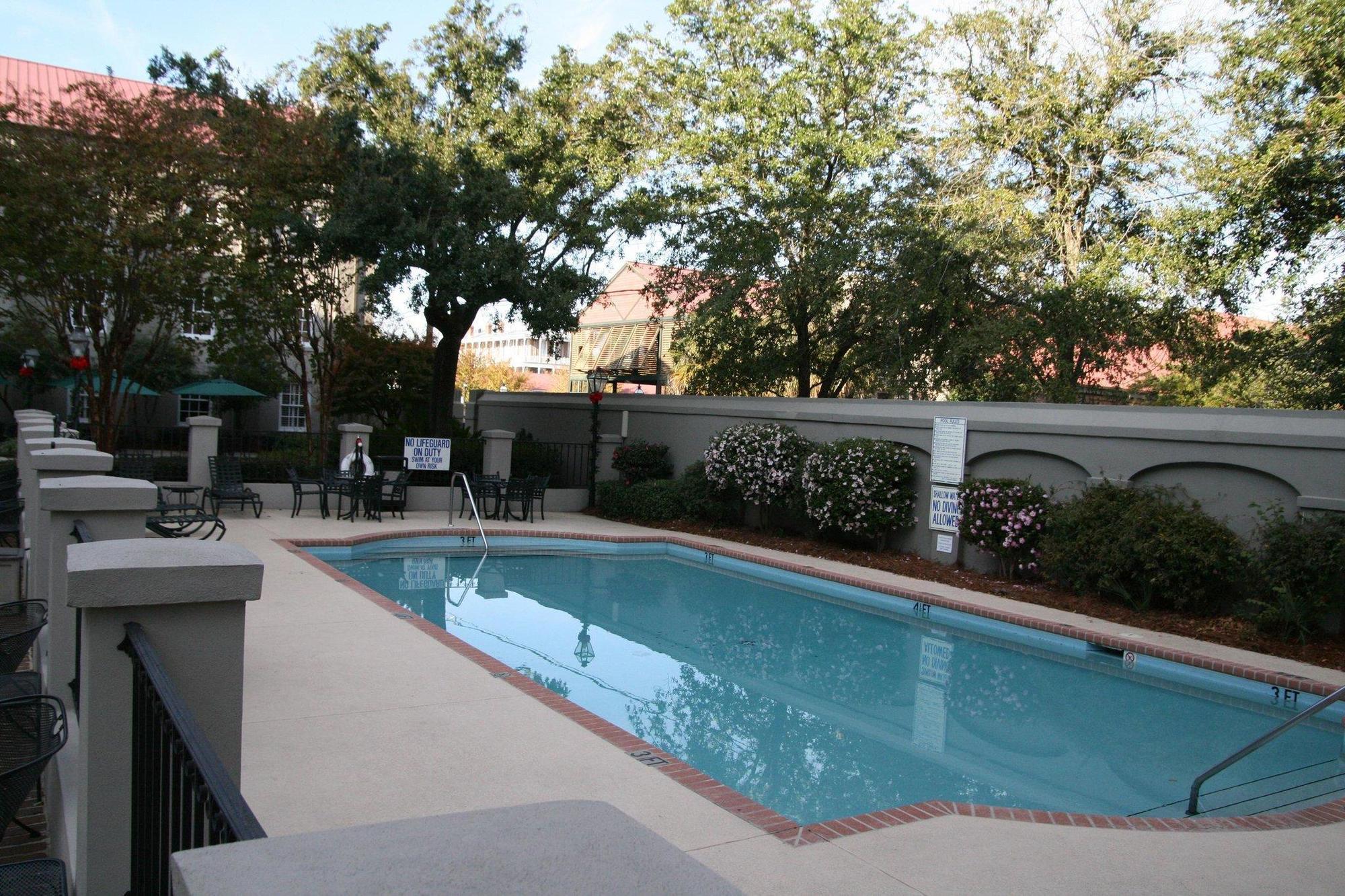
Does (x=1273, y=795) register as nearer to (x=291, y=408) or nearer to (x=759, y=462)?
(x=759, y=462)

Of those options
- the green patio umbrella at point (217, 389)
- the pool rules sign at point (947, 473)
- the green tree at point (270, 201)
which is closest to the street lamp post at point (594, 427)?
the green tree at point (270, 201)

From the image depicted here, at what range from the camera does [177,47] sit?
57.9ft

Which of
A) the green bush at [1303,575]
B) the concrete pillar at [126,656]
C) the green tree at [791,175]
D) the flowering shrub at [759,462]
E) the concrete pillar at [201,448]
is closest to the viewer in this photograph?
the concrete pillar at [126,656]

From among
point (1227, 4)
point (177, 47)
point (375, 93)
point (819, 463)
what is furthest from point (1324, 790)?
point (177, 47)

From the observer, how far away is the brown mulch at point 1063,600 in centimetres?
925

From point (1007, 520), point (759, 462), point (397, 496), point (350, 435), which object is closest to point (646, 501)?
point (759, 462)

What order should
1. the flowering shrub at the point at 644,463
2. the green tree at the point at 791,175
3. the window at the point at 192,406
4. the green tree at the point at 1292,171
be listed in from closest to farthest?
the green tree at the point at 1292,171 → the green tree at the point at 791,175 → the flowering shrub at the point at 644,463 → the window at the point at 192,406

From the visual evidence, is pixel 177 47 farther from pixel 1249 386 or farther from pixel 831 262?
pixel 1249 386

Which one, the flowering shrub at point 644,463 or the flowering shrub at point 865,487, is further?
the flowering shrub at point 644,463

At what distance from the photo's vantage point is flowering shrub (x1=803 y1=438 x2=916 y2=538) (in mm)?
13773

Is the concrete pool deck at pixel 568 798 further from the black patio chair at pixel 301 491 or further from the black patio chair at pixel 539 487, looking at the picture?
the black patio chair at pixel 539 487

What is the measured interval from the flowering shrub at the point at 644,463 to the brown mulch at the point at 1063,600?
2.23 m

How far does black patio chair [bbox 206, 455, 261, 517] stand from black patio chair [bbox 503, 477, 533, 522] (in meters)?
4.15

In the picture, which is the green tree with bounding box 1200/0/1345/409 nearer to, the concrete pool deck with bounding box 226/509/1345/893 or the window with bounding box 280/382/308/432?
the concrete pool deck with bounding box 226/509/1345/893
